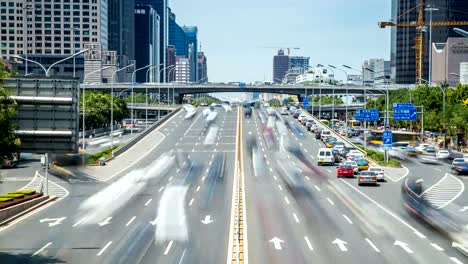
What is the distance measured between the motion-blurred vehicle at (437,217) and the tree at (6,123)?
20491 mm

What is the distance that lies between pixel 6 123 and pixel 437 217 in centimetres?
2568

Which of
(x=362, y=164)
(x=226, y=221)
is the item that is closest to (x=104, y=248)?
(x=226, y=221)

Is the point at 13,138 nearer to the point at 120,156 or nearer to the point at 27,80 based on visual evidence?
the point at 27,80

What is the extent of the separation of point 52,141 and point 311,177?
36.8 meters

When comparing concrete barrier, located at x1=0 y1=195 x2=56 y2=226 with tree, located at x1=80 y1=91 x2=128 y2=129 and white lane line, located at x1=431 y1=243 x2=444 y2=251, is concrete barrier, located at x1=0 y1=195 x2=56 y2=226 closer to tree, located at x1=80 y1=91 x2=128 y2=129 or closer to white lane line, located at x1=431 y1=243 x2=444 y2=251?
white lane line, located at x1=431 y1=243 x2=444 y2=251

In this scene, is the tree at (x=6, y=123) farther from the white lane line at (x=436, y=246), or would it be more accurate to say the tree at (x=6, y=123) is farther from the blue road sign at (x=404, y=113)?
the blue road sign at (x=404, y=113)

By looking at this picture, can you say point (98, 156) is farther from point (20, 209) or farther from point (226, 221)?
point (226, 221)

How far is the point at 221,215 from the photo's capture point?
42062 mm

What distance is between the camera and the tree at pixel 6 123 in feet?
95.5

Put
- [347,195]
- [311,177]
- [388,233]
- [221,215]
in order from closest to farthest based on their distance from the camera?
[388,233] < [221,215] < [347,195] < [311,177]

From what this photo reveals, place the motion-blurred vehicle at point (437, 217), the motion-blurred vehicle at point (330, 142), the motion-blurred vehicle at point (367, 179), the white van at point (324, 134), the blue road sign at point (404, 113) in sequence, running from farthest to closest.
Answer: the white van at point (324, 134), the motion-blurred vehicle at point (330, 142), the blue road sign at point (404, 113), the motion-blurred vehicle at point (367, 179), the motion-blurred vehicle at point (437, 217)

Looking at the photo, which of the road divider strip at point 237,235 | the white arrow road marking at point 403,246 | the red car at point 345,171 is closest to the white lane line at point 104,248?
the road divider strip at point 237,235

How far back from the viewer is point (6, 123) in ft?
96.5

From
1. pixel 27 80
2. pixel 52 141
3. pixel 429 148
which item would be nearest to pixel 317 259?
pixel 52 141
